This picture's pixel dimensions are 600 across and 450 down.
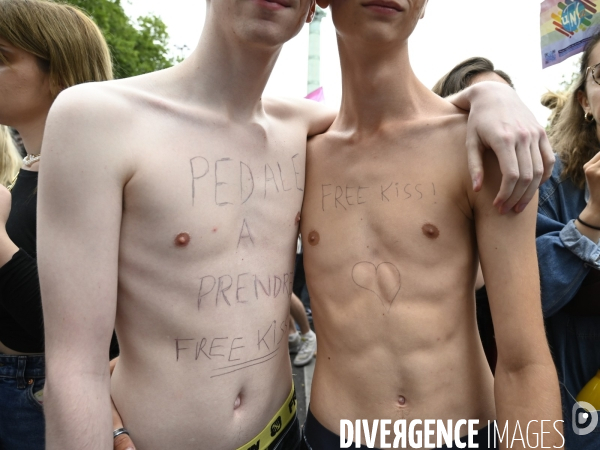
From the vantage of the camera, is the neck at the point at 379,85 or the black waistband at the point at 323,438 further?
the neck at the point at 379,85

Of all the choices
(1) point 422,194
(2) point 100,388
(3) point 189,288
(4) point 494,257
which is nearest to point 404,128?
(1) point 422,194

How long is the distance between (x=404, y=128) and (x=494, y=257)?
21.9 inches

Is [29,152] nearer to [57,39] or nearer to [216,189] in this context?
[57,39]

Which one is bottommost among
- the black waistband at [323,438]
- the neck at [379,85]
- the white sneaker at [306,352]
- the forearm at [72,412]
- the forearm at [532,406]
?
the white sneaker at [306,352]

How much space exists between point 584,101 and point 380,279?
161 centimetres

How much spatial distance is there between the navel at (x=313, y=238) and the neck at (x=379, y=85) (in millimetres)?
439

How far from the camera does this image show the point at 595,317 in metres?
1.98

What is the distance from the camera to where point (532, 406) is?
4.54 feet

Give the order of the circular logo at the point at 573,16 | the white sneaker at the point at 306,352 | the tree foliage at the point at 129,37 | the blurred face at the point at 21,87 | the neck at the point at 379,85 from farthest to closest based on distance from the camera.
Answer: the tree foliage at the point at 129,37 → the white sneaker at the point at 306,352 → the circular logo at the point at 573,16 → the blurred face at the point at 21,87 → the neck at the point at 379,85

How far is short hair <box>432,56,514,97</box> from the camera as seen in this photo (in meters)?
2.91

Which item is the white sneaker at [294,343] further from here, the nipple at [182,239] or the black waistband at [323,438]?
the nipple at [182,239]

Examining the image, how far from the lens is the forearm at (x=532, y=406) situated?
4.46 ft

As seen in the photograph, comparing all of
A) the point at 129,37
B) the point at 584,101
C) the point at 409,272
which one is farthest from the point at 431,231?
the point at 129,37

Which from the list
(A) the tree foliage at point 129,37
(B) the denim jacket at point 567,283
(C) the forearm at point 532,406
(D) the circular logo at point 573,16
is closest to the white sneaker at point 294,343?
(B) the denim jacket at point 567,283
